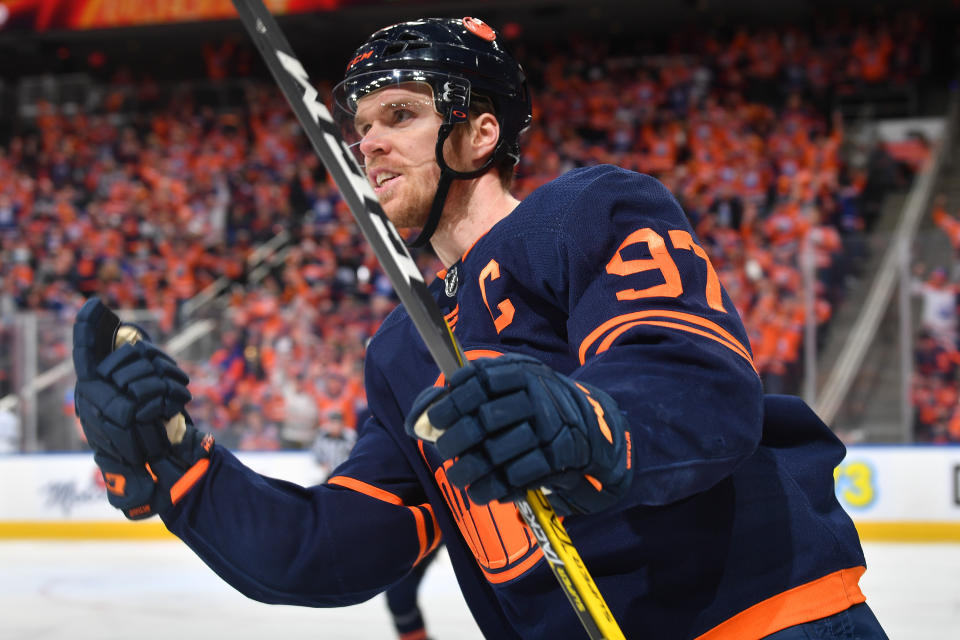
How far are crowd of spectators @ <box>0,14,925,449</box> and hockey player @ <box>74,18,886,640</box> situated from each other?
19.4ft

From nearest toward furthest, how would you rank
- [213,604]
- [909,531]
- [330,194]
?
[213,604] → [909,531] → [330,194]

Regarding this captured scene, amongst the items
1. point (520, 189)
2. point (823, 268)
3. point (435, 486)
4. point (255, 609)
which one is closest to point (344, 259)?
point (520, 189)

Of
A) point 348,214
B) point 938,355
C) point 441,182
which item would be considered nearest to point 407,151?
point 441,182

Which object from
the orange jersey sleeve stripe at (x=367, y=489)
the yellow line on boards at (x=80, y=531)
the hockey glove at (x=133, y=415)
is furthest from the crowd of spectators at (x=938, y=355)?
the hockey glove at (x=133, y=415)

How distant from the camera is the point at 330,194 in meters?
12.8

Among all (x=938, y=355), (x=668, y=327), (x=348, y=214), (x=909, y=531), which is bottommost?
(x=348, y=214)

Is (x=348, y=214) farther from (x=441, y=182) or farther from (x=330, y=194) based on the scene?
(x=441, y=182)

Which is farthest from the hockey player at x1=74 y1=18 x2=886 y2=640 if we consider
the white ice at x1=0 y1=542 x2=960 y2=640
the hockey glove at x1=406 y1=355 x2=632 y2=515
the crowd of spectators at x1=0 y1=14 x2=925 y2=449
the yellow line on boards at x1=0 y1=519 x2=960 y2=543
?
the yellow line on boards at x1=0 y1=519 x2=960 y2=543

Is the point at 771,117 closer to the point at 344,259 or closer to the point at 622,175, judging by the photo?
the point at 344,259

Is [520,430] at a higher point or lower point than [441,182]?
higher

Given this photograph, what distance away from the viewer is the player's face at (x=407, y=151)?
175 cm

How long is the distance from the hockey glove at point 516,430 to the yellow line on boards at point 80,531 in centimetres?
741

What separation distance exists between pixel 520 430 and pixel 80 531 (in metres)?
8.03

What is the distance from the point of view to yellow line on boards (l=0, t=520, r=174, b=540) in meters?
8.02
